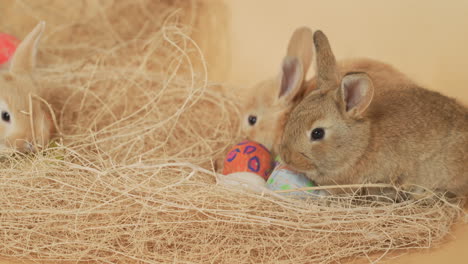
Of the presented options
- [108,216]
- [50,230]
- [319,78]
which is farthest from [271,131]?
[50,230]

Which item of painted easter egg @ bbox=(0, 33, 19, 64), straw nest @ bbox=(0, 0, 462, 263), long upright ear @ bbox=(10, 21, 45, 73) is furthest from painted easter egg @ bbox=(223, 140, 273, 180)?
painted easter egg @ bbox=(0, 33, 19, 64)

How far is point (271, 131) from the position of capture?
10.9ft

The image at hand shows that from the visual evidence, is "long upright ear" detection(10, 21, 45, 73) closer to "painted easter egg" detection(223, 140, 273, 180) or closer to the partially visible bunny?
the partially visible bunny

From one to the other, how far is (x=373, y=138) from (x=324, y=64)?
0.44 m

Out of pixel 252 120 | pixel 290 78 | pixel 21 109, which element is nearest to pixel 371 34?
pixel 290 78

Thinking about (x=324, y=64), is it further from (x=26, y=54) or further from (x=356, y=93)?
(x=26, y=54)

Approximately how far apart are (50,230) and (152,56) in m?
2.26

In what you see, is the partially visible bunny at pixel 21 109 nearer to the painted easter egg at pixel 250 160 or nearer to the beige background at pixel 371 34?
the painted easter egg at pixel 250 160

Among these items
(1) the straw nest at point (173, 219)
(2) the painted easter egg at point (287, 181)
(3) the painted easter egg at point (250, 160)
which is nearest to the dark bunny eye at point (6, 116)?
(1) the straw nest at point (173, 219)

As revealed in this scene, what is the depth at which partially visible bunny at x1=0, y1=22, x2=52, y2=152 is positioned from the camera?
3.11 m

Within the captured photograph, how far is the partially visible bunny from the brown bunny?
4.45ft

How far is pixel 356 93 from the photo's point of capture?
2742 mm

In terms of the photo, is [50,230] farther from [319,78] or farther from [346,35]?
[346,35]

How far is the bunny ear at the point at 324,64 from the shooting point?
2.89 metres
